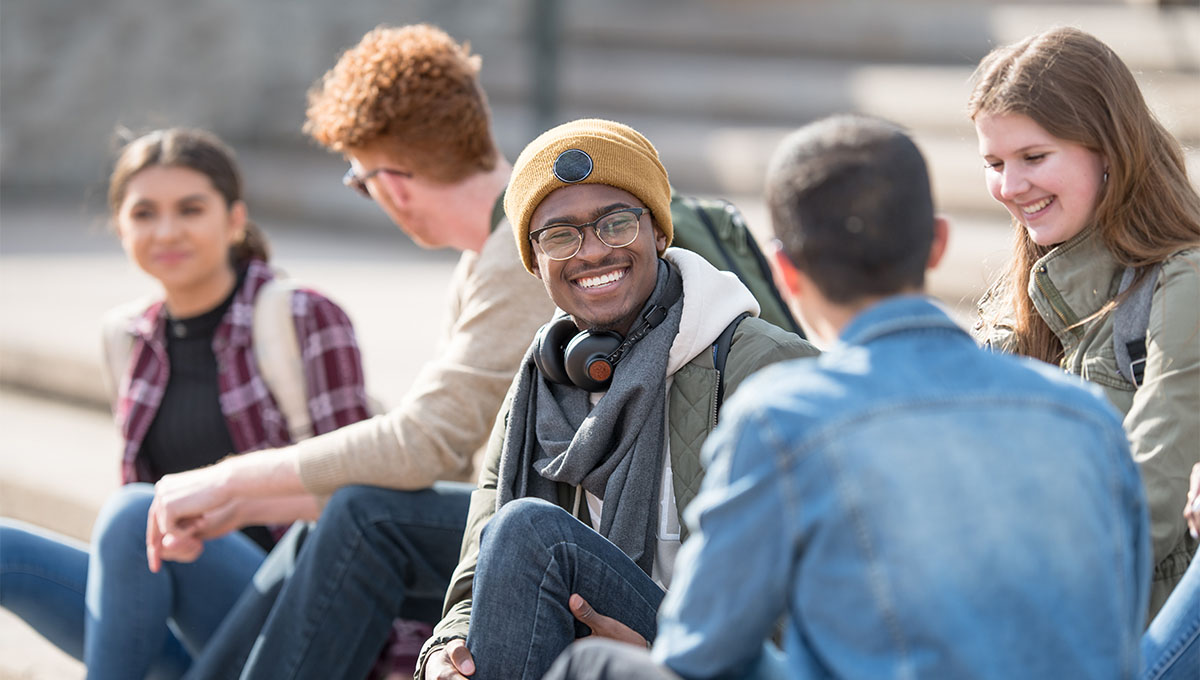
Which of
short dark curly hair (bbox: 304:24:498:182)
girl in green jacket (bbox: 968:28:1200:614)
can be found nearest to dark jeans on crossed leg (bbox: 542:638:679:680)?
girl in green jacket (bbox: 968:28:1200:614)

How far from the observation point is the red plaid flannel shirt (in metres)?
3.07

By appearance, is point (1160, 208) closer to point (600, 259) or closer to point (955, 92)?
point (600, 259)

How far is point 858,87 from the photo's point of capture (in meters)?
5.86

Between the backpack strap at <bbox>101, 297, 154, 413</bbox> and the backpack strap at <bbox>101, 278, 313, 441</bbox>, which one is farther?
the backpack strap at <bbox>101, 297, 154, 413</bbox>

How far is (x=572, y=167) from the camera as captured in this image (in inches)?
85.7

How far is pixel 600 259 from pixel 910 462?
0.93 meters

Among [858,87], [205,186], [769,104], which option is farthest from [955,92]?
[205,186]

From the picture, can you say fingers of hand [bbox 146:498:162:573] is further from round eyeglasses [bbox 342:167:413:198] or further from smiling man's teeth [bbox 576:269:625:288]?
smiling man's teeth [bbox 576:269:625:288]

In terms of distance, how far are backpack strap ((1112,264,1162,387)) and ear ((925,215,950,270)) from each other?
74 cm

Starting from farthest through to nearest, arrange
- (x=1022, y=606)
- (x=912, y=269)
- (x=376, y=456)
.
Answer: (x=376, y=456) < (x=912, y=269) < (x=1022, y=606)

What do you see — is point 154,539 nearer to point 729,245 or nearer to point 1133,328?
point 729,245

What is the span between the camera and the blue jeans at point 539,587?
6.46 ft

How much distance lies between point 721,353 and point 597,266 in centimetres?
25

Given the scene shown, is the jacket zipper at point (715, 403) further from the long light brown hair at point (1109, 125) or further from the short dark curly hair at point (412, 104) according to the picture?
the short dark curly hair at point (412, 104)
